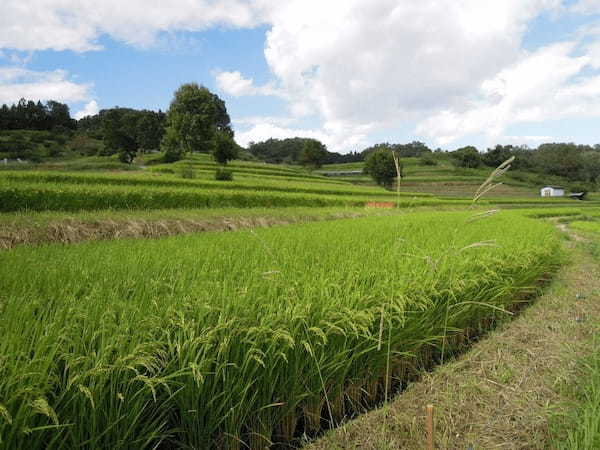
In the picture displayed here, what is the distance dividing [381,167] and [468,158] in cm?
3107

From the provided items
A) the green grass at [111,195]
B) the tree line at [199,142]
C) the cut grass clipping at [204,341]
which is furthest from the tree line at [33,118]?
the cut grass clipping at [204,341]

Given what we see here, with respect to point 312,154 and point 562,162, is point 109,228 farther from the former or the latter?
point 562,162

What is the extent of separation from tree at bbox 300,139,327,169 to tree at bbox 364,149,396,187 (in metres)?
10.8

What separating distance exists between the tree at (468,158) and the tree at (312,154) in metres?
29.9

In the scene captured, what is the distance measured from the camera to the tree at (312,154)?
6288 centimetres

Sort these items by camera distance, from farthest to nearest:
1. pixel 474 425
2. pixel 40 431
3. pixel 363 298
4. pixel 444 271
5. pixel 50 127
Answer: pixel 50 127 → pixel 444 271 → pixel 363 298 → pixel 474 425 → pixel 40 431

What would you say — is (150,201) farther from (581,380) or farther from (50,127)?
(50,127)

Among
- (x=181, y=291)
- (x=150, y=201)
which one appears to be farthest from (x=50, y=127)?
(x=181, y=291)

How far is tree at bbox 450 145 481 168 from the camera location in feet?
236

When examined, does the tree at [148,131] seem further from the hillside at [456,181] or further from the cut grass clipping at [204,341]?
the cut grass clipping at [204,341]

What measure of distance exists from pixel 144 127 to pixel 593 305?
61439 mm

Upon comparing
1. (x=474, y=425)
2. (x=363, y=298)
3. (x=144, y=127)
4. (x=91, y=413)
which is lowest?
(x=474, y=425)

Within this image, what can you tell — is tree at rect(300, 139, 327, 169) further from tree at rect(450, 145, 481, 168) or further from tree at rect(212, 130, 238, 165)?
tree at rect(450, 145, 481, 168)

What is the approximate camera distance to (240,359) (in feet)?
6.80
